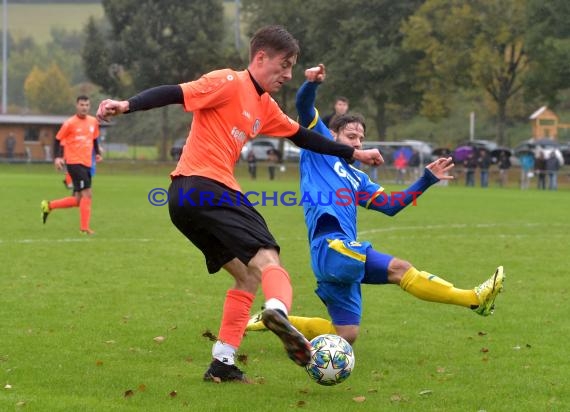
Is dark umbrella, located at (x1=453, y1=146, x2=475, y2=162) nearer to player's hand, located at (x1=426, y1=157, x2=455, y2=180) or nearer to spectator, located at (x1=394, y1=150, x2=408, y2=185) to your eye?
spectator, located at (x1=394, y1=150, x2=408, y2=185)

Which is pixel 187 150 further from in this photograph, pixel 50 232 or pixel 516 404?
pixel 50 232

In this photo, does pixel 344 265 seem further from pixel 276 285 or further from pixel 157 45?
pixel 157 45

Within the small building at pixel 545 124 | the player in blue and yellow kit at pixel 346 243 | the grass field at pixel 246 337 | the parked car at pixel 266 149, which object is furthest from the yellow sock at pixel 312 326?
the small building at pixel 545 124

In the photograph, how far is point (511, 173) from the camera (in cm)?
4444

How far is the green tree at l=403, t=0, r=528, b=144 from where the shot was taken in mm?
46656

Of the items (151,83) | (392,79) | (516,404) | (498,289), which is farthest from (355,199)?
(151,83)

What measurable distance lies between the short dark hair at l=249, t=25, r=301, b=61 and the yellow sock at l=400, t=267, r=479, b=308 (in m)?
1.68

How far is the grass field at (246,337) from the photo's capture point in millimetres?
5789

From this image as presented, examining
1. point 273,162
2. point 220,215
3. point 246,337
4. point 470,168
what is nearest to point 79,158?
point 246,337

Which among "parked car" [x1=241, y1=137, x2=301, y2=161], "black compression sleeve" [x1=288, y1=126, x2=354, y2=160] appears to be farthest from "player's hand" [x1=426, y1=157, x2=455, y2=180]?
Answer: "parked car" [x1=241, y1=137, x2=301, y2=161]

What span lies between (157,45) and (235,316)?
53.7 meters

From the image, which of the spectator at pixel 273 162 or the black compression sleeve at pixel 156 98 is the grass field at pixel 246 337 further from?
the spectator at pixel 273 162

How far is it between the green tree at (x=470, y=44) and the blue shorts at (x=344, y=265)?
134 ft

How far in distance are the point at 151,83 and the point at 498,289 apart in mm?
54169
